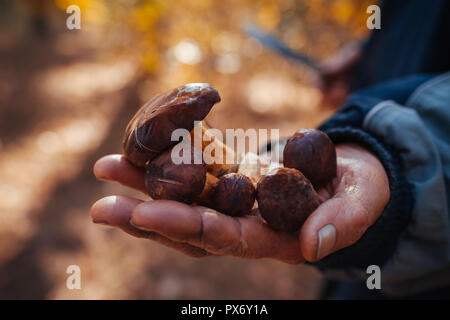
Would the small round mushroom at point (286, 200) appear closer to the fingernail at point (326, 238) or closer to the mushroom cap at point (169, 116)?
the fingernail at point (326, 238)

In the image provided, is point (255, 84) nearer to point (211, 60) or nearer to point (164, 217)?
point (211, 60)

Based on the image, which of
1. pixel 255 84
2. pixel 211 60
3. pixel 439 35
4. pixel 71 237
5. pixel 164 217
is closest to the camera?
pixel 164 217

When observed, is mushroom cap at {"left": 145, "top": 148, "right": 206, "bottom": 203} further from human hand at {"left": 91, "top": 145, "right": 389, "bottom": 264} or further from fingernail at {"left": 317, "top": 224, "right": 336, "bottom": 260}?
fingernail at {"left": 317, "top": 224, "right": 336, "bottom": 260}

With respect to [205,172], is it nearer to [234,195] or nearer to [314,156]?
[234,195]

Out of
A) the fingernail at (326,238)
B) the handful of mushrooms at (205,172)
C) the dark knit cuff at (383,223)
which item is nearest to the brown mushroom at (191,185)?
the handful of mushrooms at (205,172)

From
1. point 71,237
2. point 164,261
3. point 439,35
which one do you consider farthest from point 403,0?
point 71,237

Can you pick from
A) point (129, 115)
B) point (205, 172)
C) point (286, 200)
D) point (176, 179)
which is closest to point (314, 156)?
point (286, 200)
